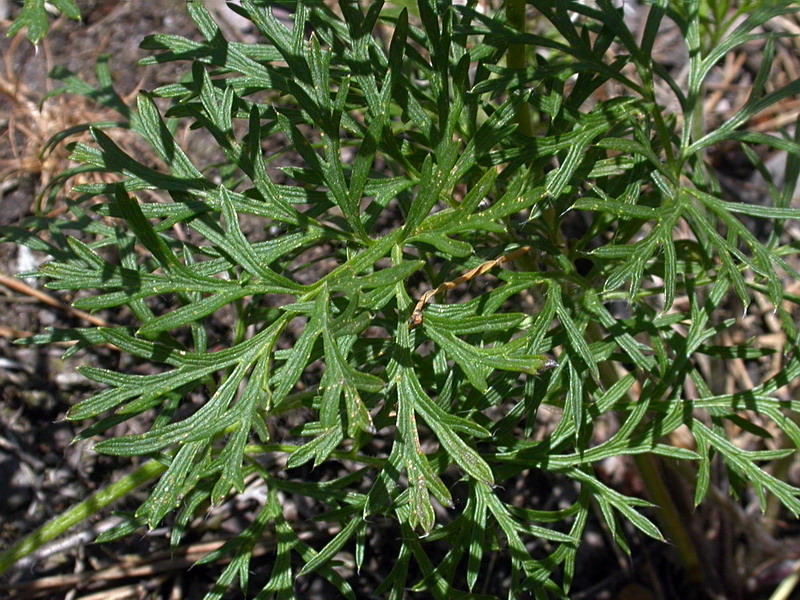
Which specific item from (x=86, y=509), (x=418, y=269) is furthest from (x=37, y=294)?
(x=418, y=269)

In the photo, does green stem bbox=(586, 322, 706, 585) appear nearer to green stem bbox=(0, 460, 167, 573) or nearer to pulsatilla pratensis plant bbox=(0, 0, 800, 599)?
pulsatilla pratensis plant bbox=(0, 0, 800, 599)

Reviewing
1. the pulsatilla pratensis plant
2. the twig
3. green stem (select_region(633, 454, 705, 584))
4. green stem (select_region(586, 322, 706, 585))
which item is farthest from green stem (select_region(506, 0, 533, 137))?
the twig

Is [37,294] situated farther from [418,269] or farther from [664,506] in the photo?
[664,506]

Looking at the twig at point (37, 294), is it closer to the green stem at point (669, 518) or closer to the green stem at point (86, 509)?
the green stem at point (86, 509)

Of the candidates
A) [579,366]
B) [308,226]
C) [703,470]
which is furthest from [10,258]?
[703,470]

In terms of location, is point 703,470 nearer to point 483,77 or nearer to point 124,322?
point 483,77

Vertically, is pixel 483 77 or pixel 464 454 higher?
pixel 483 77
